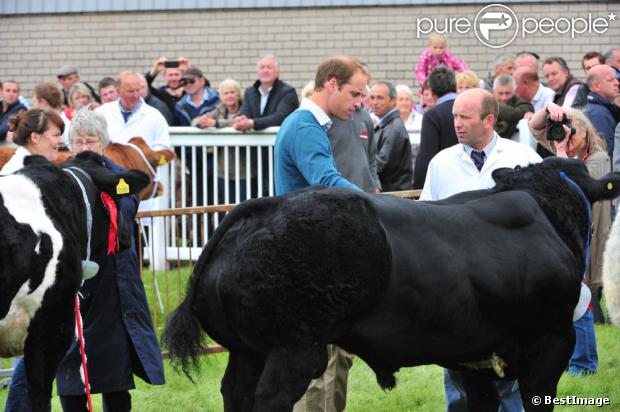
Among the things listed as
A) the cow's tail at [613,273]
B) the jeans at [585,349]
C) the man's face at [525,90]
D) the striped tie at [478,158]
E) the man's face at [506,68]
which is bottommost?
the jeans at [585,349]

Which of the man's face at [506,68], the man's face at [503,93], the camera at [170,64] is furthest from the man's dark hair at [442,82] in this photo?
the camera at [170,64]

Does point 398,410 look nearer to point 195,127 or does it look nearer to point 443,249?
point 443,249

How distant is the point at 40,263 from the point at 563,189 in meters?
2.70

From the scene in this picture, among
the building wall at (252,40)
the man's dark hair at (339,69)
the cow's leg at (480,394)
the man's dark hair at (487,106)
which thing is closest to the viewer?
the cow's leg at (480,394)

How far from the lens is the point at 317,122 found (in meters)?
5.88

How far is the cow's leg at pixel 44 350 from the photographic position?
525 centimetres

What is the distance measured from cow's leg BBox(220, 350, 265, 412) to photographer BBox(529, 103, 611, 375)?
2746 mm

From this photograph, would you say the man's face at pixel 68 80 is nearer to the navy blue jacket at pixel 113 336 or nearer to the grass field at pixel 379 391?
the grass field at pixel 379 391

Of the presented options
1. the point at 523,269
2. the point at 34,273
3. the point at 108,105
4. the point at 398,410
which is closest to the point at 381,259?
the point at 523,269

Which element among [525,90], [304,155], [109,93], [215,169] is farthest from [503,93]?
[304,155]

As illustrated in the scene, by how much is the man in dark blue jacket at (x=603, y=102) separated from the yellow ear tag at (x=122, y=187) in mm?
5620

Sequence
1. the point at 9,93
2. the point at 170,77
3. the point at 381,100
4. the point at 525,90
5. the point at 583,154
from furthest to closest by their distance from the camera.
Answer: the point at 170,77 < the point at 9,93 < the point at 525,90 < the point at 381,100 < the point at 583,154

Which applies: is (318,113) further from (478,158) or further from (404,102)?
(404,102)

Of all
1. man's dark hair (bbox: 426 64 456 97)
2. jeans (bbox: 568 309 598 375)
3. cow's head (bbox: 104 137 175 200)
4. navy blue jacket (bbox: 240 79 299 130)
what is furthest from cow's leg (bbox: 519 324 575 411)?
navy blue jacket (bbox: 240 79 299 130)
